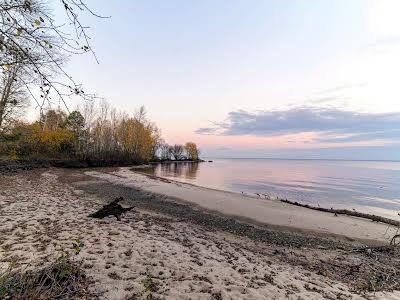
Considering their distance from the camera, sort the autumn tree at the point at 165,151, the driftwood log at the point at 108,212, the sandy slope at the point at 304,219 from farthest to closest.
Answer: the autumn tree at the point at 165,151 < the sandy slope at the point at 304,219 < the driftwood log at the point at 108,212

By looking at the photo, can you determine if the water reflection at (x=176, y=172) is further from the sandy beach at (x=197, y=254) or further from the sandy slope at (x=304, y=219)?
the sandy beach at (x=197, y=254)

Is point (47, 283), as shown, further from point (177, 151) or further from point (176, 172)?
point (177, 151)

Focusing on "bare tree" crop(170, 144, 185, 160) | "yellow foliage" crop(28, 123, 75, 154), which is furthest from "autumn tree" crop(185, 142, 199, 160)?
"yellow foliage" crop(28, 123, 75, 154)

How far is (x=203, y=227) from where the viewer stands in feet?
33.3

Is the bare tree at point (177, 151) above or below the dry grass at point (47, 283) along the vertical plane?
above

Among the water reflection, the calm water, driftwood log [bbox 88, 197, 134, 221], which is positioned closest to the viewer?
driftwood log [bbox 88, 197, 134, 221]

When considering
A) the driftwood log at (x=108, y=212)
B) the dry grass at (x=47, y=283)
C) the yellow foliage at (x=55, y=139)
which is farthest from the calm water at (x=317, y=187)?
the dry grass at (x=47, y=283)

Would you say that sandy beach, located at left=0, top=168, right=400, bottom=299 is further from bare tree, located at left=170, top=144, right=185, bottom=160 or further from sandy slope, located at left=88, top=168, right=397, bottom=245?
bare tree, located at left=170, top=144, right=185, bottom=160

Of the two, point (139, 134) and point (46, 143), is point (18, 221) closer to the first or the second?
point (46, 143)

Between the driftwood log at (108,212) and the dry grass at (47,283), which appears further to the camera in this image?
the driftwood log at (108,212)

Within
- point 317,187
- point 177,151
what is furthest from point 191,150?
point 317,187

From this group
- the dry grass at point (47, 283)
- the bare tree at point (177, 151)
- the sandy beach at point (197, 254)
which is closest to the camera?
the dry grass at point (47, 283)

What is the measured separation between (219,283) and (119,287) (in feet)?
6.53

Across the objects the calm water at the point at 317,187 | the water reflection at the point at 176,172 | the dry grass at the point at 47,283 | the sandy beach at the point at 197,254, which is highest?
the dry grass at the point at 47,283
